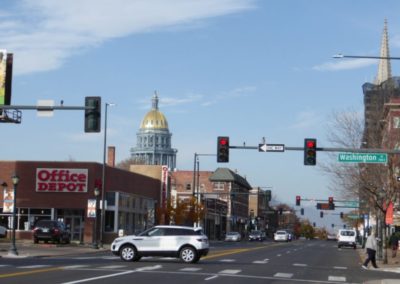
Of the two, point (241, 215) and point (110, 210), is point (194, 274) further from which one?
point (241, 215)

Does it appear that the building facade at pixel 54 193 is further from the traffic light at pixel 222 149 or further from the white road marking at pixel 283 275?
the white road marking at pixel 283 275

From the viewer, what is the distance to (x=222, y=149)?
3528 centimetres

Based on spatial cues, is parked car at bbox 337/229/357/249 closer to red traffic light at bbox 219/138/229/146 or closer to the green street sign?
the green street sign

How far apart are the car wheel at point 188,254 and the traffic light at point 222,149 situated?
4512 mm

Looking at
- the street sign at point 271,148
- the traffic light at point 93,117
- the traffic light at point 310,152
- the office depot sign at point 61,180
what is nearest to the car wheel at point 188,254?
the street sign at point 271,148

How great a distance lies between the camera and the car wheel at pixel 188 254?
33.1 metres

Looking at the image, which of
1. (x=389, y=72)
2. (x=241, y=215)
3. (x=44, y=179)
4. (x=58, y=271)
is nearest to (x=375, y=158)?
(x=58, y=271)

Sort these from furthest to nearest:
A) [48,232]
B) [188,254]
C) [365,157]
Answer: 1. [48,232]
2. [365,157]
3. [188,254]

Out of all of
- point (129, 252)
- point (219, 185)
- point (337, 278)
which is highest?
point (219, 185)

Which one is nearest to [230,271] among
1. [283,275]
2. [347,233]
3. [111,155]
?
[283,275]

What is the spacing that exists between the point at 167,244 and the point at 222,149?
526 cm

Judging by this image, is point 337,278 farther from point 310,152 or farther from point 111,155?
point 111,155

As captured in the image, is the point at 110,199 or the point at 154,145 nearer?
the point at 110,199

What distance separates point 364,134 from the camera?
5044 centimetres
